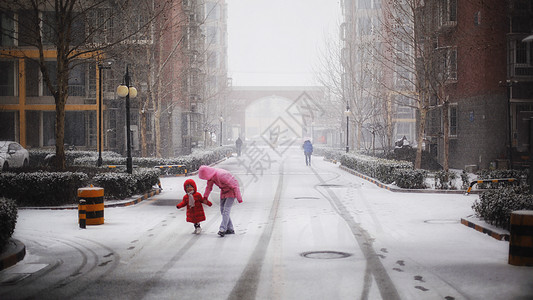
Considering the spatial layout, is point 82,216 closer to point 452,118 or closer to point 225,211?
point 225,211

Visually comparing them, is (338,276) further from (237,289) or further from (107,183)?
(107,183)

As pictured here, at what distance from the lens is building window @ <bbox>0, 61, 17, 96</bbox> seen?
41.4 m

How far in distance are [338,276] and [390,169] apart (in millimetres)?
15504

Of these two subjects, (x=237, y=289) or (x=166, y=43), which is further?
(x=166, y=43)

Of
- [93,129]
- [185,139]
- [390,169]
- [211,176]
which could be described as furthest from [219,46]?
[211,176]

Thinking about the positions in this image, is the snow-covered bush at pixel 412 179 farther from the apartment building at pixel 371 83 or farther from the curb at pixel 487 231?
the apartment building at pixel 371 83

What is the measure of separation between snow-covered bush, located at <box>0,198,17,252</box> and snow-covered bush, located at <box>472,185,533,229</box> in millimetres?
8818

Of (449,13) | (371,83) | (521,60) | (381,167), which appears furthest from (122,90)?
(371,83)

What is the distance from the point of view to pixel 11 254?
28.3 ft

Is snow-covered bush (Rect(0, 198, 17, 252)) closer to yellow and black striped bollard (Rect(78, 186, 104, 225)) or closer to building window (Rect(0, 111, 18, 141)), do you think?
yellow and black striped bollard (Rect(78, 186, 104, 225))

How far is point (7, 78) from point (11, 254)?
121ft

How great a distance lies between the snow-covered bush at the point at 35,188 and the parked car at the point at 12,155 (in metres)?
11.9

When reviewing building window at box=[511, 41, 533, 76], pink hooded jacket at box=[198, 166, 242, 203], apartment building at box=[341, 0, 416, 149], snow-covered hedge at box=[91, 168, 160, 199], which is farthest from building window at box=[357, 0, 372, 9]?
pink hooded jacket at box=[198, 166, 242, 203]

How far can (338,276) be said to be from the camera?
7.78 meters
